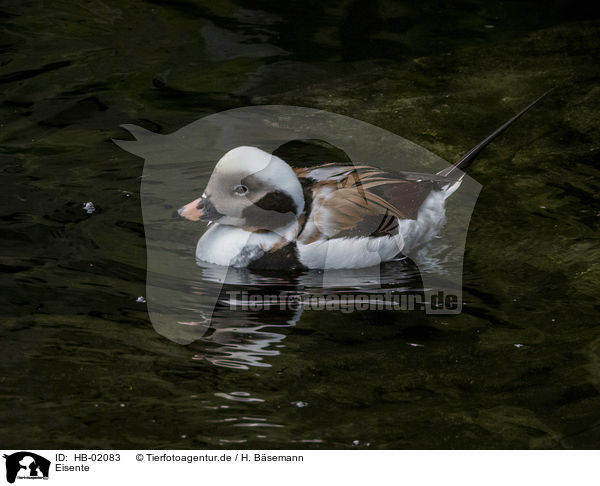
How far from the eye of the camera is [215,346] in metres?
5.54

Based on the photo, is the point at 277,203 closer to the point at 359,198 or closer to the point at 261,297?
the point at 359,198

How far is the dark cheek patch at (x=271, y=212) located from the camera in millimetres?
6570

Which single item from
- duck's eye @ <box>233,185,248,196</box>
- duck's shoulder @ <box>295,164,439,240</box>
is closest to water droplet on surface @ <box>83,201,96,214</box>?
duck's eye @ <box>233,185,248,196</box>

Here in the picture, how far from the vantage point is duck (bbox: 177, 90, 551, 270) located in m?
6.53

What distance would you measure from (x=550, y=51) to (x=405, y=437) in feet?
23.4

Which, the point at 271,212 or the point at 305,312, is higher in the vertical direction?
the point at 271,212

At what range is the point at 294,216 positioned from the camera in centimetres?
665

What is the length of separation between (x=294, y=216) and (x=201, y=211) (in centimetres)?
70

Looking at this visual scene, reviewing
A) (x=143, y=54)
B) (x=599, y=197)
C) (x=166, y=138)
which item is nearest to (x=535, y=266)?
(x=599, y=197)
